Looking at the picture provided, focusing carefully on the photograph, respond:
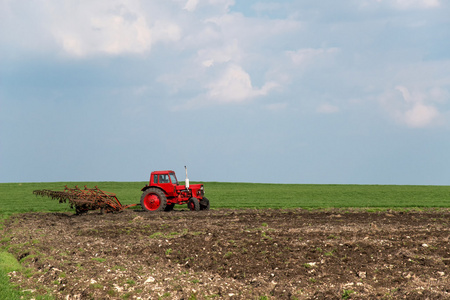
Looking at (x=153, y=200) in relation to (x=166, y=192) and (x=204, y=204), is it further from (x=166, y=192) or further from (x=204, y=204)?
(x=204, y=204)

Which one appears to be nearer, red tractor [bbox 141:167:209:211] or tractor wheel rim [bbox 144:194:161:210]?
red tractor [bbox 141:167:209:211]

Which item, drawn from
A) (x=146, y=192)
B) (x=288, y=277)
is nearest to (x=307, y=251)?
(x=288, y=277)

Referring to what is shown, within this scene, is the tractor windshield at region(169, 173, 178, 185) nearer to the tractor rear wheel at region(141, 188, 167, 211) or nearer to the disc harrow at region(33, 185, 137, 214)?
the tractor rear wheel at region(141, 188, 167, 211)

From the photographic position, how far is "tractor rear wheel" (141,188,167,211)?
81.8 feet

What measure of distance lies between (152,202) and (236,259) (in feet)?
43.6

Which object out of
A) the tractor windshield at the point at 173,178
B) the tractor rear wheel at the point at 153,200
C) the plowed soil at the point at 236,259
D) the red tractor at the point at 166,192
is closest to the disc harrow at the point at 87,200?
the tractor rear wheel at the point at 153,200

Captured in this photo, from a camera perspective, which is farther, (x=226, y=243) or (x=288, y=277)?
(x=226, y=243)

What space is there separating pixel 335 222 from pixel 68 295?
12.2 m

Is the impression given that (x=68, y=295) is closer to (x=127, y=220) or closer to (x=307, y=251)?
(x=307, y=251)

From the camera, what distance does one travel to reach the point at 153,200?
25312 mm

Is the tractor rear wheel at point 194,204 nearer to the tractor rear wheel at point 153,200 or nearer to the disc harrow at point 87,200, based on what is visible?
the tractor rear wheel at point 153,200

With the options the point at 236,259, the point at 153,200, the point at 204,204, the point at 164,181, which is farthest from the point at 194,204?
the point at 236,259

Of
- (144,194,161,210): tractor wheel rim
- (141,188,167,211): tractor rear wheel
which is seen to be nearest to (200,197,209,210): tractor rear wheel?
(141,188,167,211): tractor rear wheel

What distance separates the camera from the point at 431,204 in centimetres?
2919
